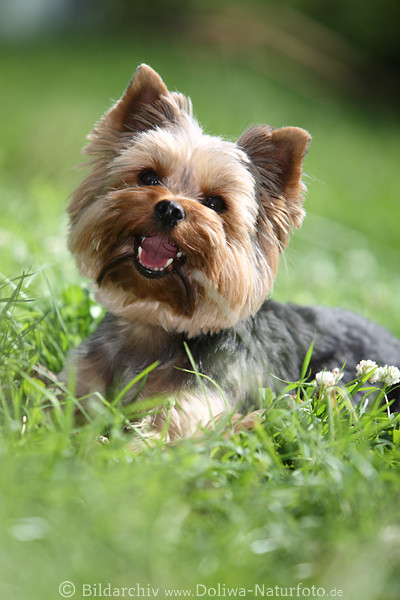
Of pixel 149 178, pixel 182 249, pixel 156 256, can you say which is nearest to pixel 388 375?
pixel 182 249

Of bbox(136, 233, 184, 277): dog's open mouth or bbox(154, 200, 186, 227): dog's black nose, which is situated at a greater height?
bbox(154, 200, 186, 227): dog's black nose

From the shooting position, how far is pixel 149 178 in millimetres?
3879

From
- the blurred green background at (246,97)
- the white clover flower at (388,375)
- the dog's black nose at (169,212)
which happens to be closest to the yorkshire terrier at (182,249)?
the dog's black nose at (169,212)

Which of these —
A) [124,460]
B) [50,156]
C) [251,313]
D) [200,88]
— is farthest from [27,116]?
[124,460]

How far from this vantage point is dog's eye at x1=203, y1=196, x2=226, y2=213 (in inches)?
152

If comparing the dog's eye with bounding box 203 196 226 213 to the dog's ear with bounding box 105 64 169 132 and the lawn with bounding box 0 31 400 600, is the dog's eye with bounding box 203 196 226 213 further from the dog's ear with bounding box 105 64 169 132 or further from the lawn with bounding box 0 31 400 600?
the lawn with bounding box 0 31 400 600

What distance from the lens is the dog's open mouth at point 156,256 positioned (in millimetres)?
3699

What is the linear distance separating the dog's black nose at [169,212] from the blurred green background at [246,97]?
1.04m

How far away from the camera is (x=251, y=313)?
3947 mm

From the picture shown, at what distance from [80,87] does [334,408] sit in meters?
16.0

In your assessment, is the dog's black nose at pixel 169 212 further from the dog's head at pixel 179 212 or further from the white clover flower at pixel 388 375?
the white clover flower at pixel 388 375

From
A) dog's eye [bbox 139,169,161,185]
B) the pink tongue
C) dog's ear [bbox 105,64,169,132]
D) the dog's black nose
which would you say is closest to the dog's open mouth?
the pink tongue

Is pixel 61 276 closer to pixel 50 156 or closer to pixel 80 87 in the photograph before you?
pixel 50 156

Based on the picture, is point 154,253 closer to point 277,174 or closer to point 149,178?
point 149,178
